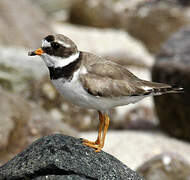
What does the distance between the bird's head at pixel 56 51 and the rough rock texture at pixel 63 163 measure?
884 millimetres

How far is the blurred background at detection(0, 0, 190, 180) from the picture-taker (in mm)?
8320

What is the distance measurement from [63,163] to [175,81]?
5.72 meters

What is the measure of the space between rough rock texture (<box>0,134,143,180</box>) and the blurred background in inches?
110

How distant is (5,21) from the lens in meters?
15.0

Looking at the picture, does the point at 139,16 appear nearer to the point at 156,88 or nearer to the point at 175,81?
the point at 175,81

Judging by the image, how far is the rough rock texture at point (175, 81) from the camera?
10172mm

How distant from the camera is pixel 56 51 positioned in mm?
5133

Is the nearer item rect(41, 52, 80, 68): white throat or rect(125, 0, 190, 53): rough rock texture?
rect(41, 52, 80, 68): white throat

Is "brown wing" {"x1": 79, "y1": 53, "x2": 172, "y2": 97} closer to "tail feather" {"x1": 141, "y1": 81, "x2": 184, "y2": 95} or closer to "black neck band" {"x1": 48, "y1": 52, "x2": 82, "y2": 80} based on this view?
"tail feather" {"x1": 141, "y1": 81, "x2": 184, "y2": 95}

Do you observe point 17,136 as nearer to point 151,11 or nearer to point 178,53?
point 178,53

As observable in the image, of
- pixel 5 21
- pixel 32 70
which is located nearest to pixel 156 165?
pixel 32 70

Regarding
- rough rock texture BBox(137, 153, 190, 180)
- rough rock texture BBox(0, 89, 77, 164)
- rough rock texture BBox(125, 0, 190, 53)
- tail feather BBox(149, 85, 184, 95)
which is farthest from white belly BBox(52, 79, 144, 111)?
rough rock texture BBox(125, 0, 190, 53)

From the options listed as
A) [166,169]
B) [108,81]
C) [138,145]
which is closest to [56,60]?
[108,81]

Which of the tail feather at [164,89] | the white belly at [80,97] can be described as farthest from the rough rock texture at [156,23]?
the white belly at [80,97]
